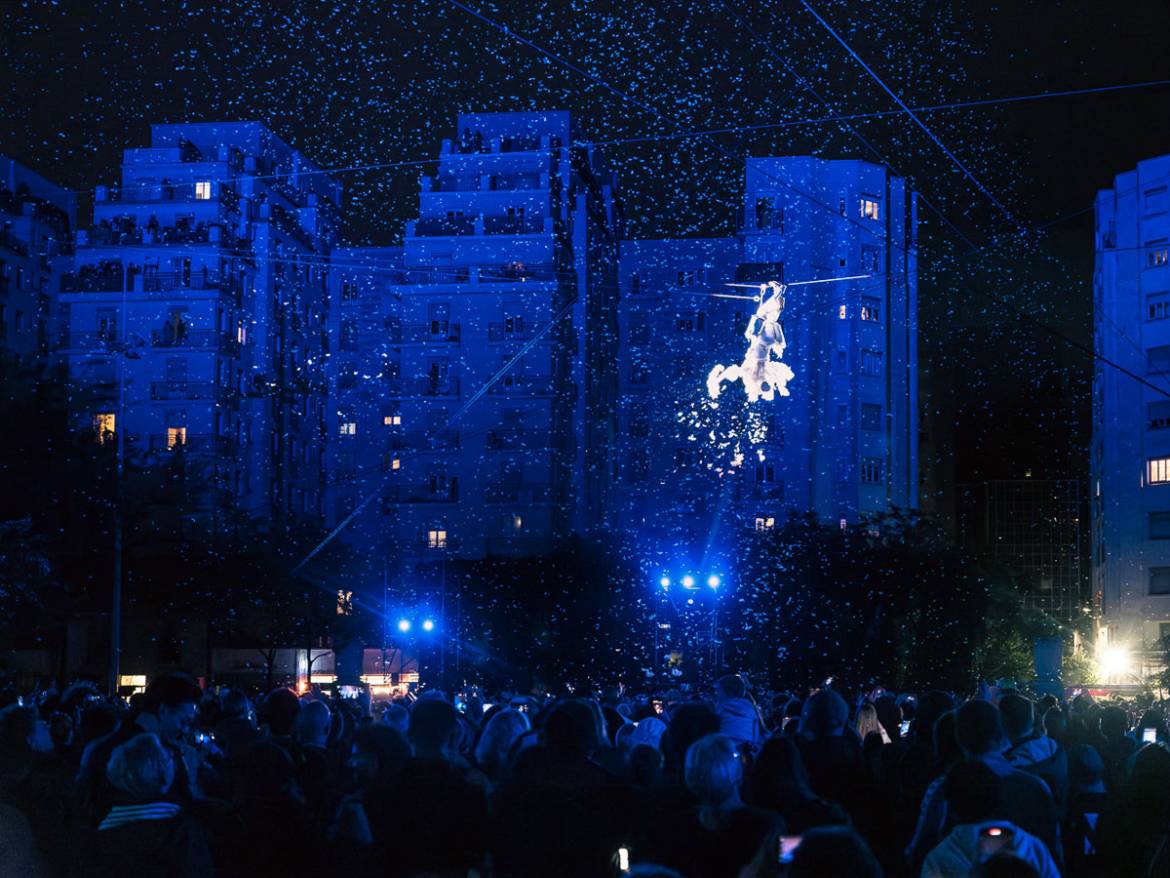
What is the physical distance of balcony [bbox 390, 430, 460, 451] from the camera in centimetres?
6325

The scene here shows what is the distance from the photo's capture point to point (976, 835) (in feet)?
18.6

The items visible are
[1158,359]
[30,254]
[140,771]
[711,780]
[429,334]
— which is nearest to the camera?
[711,780]

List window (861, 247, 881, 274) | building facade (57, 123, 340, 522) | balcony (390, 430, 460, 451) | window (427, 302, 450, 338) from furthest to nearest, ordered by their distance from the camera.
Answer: window (861, 247, 881, 274) → window (427, 302, 450, 338) → building facade (57, 123, 340, 522) → balcony (390, 430, 460, 451)

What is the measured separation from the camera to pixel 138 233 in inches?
2537

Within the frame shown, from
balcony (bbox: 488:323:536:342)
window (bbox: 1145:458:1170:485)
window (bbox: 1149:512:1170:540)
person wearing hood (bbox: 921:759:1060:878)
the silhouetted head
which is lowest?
person wearing hood (bbox: 921:759:1060:878)

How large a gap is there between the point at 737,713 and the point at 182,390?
55.4m

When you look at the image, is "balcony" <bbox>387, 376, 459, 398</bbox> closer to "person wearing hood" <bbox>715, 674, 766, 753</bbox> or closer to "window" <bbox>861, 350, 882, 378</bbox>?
"window" <bbox>861, 350, 882, 378</bbox>

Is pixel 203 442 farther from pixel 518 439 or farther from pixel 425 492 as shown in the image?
pixel 518 439

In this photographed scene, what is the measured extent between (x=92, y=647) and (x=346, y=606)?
8805 mm

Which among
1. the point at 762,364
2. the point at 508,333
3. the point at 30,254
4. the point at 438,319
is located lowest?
the point at 762,364

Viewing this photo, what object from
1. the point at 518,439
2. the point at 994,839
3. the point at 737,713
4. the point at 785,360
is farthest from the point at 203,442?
the point at 994,839

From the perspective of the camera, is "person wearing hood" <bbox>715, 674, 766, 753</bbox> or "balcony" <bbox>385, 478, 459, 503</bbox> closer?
"person wearing hood" <bbox>715, 674, 766, 753</bbox>

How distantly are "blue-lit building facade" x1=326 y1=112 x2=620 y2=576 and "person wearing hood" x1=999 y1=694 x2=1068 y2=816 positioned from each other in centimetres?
5120

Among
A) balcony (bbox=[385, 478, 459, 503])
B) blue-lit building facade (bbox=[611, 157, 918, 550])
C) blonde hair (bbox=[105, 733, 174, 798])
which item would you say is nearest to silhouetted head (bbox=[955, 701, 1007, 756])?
blonde hair (bbox=[105, 733, 174, 798])
